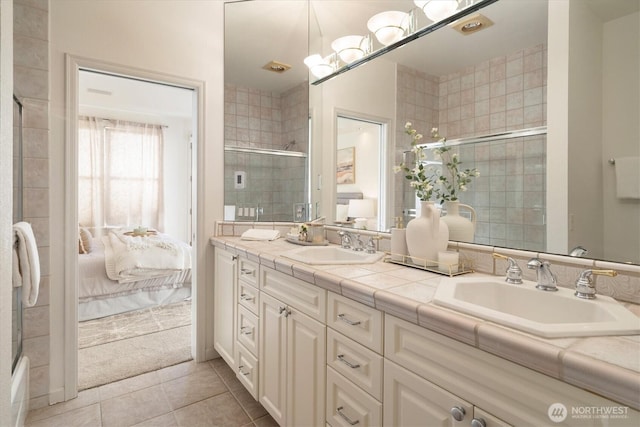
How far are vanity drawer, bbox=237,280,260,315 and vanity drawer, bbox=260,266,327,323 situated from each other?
0.09 metres

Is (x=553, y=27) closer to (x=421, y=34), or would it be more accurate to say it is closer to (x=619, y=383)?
(x=421, y=34)

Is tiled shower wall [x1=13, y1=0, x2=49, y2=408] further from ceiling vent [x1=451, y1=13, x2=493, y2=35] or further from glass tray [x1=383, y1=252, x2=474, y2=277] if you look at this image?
ceiling vent [x1=451, y1=13, x2=493, y2=35]

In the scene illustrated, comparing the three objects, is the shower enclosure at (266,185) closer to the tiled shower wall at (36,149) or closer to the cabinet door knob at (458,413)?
the tiled shower wall at (36,149)

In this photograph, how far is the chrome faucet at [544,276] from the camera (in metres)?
1.06

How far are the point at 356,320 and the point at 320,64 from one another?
1982mm

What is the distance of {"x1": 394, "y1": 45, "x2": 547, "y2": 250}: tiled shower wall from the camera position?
126 centimetres

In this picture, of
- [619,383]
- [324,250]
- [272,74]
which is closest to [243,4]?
[272,74]

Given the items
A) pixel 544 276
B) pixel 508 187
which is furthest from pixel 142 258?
pixel 544 276

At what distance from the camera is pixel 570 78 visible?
46.1 inches

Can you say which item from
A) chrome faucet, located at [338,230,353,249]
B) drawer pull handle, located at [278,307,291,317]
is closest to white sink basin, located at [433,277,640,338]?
drawer pull handle, located at [278,307,291,317]

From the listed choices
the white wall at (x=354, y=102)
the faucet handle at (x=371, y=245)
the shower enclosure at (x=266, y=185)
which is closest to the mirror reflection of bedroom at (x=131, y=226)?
the shower enclosure at (x=266, y=185)

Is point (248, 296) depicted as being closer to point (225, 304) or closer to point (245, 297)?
point (245, 297)

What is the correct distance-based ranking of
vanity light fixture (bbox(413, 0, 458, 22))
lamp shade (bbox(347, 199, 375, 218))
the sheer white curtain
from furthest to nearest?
the sheer white curtain, lamp shade (bbox(347, 199, 375, 218)), vanity light fixture (bbox(413, 0, 458, 22))

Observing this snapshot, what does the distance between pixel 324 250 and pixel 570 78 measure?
54.8 inches
